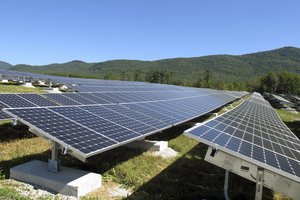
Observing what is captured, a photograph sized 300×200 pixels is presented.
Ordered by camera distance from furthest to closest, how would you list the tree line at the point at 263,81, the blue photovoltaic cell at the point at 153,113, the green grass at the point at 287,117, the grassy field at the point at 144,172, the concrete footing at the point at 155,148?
1. the tree line at the point at 263,81
2. the green grass at the point at 287,117
3. the blue photovoltaic cell at the point at 153,113
4. the concrete footing at the point at 155,148
5. the grassy field at the point at 144,172

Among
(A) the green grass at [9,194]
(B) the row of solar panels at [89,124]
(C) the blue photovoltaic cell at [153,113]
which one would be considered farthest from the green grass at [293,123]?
(A) the green grass at [9,194]

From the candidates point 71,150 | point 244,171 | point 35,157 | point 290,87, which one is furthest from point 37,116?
point 290,87

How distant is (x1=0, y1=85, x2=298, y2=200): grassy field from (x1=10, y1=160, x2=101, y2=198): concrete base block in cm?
31

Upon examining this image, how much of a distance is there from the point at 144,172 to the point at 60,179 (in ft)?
11.0

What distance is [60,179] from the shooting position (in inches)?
383

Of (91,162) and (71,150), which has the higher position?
(71,150)

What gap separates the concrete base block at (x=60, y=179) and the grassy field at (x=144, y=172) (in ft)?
1.02

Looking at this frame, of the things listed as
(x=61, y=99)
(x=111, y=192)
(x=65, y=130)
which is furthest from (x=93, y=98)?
(x=111, y=192)

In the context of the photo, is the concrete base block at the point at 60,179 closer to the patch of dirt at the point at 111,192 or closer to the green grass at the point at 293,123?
the patch of dirt at the point at 111,192

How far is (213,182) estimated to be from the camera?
1198cm

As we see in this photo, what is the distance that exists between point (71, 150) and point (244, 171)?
A: 4.39 meters

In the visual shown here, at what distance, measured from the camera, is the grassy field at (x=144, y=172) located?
1034 cm

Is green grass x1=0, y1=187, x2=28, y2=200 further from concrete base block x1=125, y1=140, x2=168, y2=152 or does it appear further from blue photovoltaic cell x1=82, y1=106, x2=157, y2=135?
concrete base block x1=125, y1=140, x2=168, y2=152

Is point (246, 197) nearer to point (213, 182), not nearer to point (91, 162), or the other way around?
point (213, 182)
